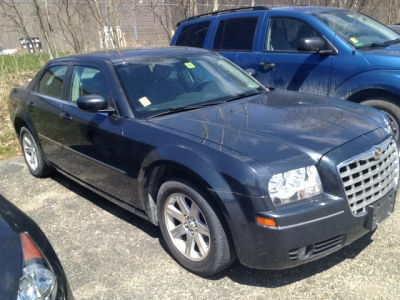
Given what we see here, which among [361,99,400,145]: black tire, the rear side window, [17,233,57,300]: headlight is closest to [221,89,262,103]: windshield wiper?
[361,99,400,145]: black tire

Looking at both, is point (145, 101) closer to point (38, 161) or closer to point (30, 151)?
point (38, 161)

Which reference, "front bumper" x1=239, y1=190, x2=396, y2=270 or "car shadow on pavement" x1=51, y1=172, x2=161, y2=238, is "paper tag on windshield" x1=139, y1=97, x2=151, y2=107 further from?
"front bumper" x1=239, y1=190, x2=396, y2=270

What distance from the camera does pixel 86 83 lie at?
4180 mm

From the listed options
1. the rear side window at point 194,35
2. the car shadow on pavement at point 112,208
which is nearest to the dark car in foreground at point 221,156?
the car shadow on pavement at point 112,208

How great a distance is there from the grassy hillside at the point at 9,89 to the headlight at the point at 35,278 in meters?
5.35

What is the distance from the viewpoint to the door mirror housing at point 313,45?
16.6ft

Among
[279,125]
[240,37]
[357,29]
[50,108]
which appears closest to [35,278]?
[279,125]

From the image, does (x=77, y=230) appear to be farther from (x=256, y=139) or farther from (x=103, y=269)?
(x=256, y=139)

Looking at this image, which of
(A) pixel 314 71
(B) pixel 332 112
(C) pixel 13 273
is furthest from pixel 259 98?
(C) pixel 13 273

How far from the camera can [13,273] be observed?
1907 mm

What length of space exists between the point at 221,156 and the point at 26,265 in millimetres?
1337

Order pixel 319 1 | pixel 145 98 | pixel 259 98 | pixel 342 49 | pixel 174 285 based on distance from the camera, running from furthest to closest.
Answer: pixel 319 1
pixel 342 49
pixel 259 98
pixel 145 98
pixel 174 285

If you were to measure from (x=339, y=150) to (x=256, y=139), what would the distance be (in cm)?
56

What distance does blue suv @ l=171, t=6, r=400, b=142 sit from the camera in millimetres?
4793
